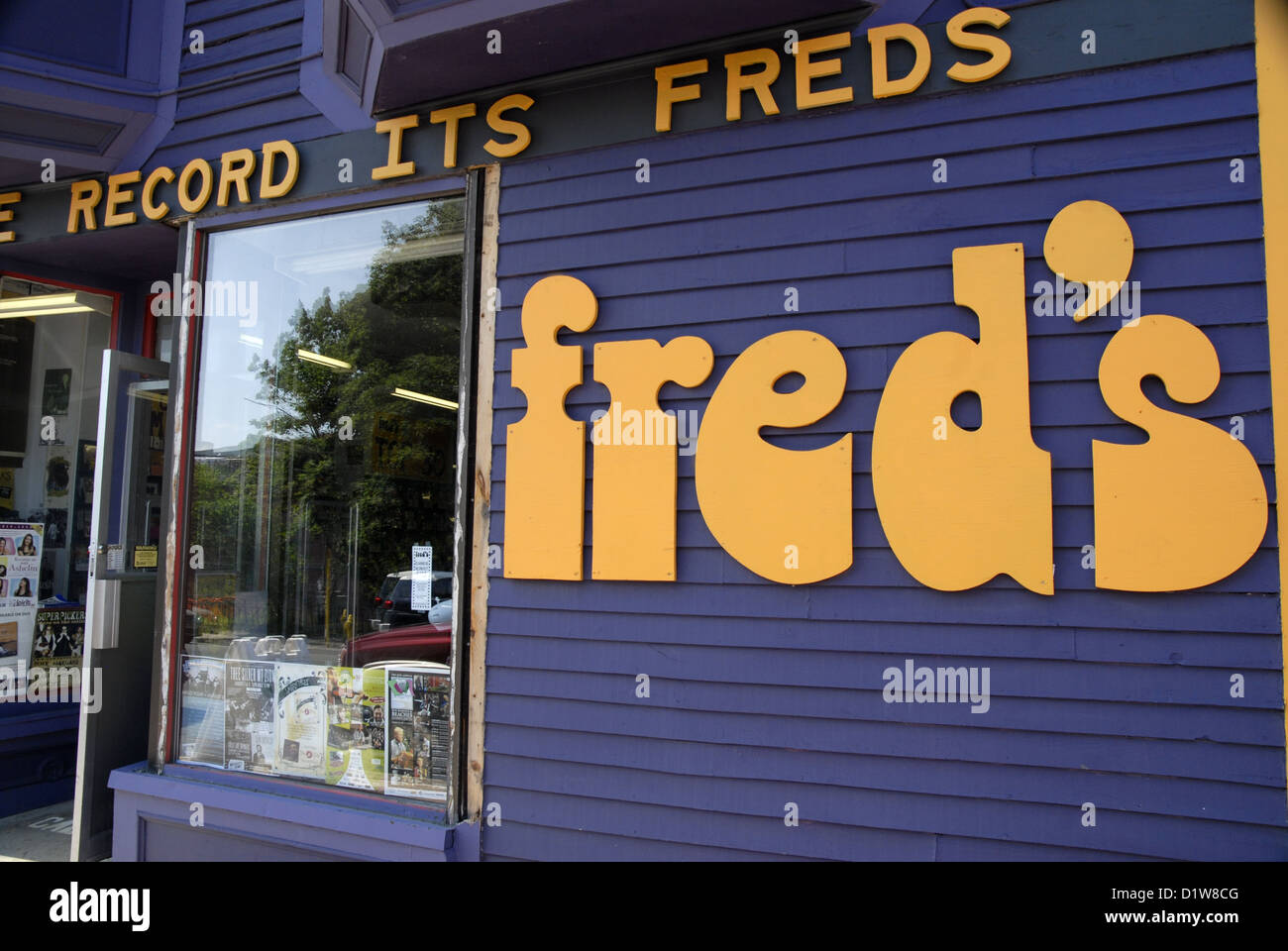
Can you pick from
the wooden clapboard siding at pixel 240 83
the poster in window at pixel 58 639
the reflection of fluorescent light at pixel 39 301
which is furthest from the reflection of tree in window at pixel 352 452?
the reflection of fluorescent light at pixel 39 301

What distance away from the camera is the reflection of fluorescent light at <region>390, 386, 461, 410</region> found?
4.06m

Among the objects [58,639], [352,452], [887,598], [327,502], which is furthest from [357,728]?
[58,639]

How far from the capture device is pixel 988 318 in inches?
122

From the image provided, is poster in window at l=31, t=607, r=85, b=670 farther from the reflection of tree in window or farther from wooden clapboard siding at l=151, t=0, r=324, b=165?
wooden clapboard siding at l=151, t=0, r=324, b=165

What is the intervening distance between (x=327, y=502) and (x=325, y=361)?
764mm

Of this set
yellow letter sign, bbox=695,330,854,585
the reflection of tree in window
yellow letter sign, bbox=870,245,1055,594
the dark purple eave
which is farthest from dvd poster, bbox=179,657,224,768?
yellow letter sign, bbox=870,245,1055,594

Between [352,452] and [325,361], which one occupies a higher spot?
[325,361]

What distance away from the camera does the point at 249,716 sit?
14.3 ft

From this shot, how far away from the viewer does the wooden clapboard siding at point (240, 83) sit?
448 cm

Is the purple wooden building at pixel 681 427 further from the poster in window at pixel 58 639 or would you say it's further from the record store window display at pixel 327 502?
the poster in window at pixel 58 639

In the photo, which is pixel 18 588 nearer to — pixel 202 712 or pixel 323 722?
pixel 202 712

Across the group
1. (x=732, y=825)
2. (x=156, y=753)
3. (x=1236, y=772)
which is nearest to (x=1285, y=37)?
(x=1236, y=772)

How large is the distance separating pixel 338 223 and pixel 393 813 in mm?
2933

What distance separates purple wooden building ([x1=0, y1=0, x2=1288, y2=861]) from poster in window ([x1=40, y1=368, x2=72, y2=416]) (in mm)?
1055
